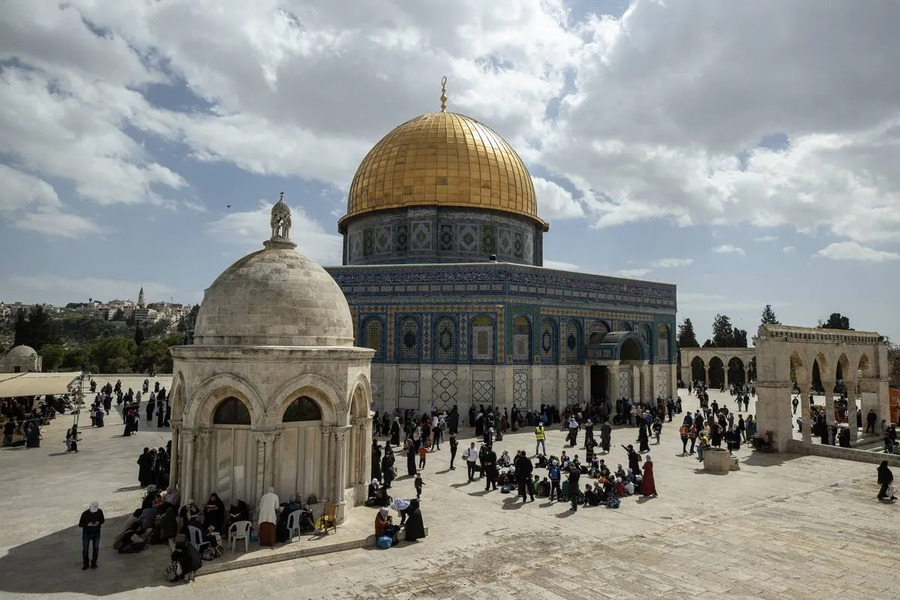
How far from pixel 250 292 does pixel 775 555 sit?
935cm

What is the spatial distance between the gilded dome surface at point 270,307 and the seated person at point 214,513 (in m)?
2.52

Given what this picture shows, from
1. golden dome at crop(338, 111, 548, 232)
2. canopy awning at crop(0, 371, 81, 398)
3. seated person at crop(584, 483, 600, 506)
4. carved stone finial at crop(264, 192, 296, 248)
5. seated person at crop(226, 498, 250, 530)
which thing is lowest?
seated person at crop(584, 483, 600, 506)

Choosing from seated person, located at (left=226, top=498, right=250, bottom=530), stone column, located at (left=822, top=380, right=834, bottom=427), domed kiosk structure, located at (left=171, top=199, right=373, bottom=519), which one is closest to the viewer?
seated person, located at (left=226, top=498, right=250, bottom=530)

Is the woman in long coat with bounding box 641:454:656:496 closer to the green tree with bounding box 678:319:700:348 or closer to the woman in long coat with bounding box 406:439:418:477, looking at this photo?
the woman in long coat with bounding box 406:439:418:477

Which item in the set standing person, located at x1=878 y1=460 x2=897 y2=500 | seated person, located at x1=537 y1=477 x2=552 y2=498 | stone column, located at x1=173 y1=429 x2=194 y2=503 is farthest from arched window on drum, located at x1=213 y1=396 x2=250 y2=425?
standing person, located at x1=878 y1=460 x2=897 y2=500

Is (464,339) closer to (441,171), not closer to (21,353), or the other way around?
(441,171)

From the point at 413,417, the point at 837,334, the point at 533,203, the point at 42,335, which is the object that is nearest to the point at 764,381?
the point at 837,334

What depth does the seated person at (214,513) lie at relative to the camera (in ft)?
29.2

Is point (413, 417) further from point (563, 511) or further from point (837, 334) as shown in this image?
point (837, 334)

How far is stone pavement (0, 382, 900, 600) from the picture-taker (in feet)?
24.5

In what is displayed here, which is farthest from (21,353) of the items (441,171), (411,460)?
(411,460)

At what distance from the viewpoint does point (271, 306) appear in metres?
9.91

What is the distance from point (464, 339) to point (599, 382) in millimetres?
7937

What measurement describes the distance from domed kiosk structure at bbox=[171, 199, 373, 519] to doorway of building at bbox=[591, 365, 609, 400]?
57.3ft
